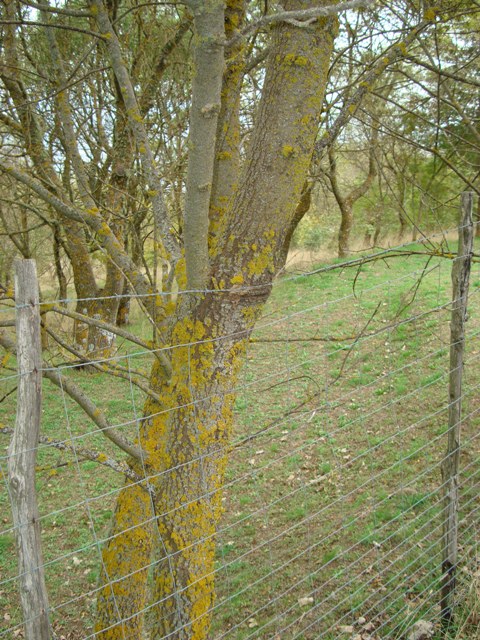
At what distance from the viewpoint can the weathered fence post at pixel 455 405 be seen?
260 cm

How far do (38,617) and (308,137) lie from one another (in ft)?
6.92

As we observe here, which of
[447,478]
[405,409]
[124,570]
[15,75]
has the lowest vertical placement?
[405,409]

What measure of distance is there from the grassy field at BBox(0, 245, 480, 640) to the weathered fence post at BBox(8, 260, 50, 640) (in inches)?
3.5

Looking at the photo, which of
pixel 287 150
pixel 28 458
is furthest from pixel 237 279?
pixel 28 458

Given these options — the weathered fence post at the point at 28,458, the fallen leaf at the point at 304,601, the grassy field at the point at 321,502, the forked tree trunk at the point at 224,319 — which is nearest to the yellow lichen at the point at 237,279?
the forked tree trunk at the point at 224,319

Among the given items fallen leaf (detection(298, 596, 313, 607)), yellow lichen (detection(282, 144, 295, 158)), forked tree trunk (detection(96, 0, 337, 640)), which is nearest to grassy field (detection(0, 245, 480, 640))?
fallen leaf (detection(298, 596, 313, 607))

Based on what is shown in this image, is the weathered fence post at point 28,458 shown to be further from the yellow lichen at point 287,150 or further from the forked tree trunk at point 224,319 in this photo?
the yellow lichen at point 287,150

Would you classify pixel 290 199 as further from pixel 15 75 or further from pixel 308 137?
pixel 15 75

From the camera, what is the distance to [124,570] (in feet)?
8.77

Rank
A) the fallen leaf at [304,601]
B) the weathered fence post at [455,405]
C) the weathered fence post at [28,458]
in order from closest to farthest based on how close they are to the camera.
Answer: the weathered fence post at [28,458]
the weathered fence post at [455,405]
the fallen leaf at [304,601]

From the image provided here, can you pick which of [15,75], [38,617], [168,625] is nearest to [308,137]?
[38,617]

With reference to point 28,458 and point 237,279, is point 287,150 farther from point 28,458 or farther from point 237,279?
point 28,458

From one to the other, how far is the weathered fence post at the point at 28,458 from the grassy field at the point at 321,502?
89 millimetres

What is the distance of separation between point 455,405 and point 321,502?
2.43 meters
